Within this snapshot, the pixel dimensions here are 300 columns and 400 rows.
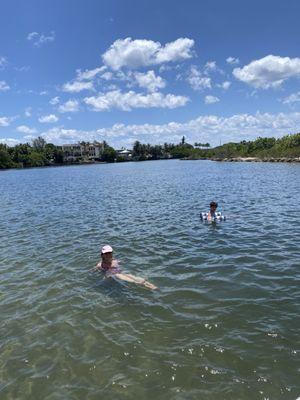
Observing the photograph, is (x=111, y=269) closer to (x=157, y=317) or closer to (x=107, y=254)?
(x=107, y=254)

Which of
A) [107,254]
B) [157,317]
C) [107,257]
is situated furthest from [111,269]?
[157,317]

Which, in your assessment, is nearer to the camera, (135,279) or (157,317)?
(157,317)

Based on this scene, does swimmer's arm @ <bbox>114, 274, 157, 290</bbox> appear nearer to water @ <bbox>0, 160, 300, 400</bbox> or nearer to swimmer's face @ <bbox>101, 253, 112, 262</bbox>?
water @ <bbox>0, 160, 300, 400</bbox>

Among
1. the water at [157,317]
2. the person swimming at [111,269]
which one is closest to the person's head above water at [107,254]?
the person swimming at [111,269]

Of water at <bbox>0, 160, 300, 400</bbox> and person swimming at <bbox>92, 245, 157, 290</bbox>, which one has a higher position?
person swimming at <bbox>92, 245, 157, 290</bbox>

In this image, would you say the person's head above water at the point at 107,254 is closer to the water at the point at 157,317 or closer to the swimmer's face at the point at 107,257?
the swimmer's face at the point at 107,257

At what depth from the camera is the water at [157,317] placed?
7312 millimetres

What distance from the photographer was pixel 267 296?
10.9 m

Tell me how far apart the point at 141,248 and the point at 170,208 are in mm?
12647

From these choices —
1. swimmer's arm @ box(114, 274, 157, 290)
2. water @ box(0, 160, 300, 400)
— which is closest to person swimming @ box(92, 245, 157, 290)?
swimmer's arm @ box(114, 274, 157, 290)

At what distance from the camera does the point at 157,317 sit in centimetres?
1000

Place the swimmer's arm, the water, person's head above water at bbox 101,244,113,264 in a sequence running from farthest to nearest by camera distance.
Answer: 1. person's head above water at bbox 101,244,113,264
2. the swimmer's arm
3. the water

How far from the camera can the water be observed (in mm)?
7312

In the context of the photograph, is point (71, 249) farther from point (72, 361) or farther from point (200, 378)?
point (200, 378)
